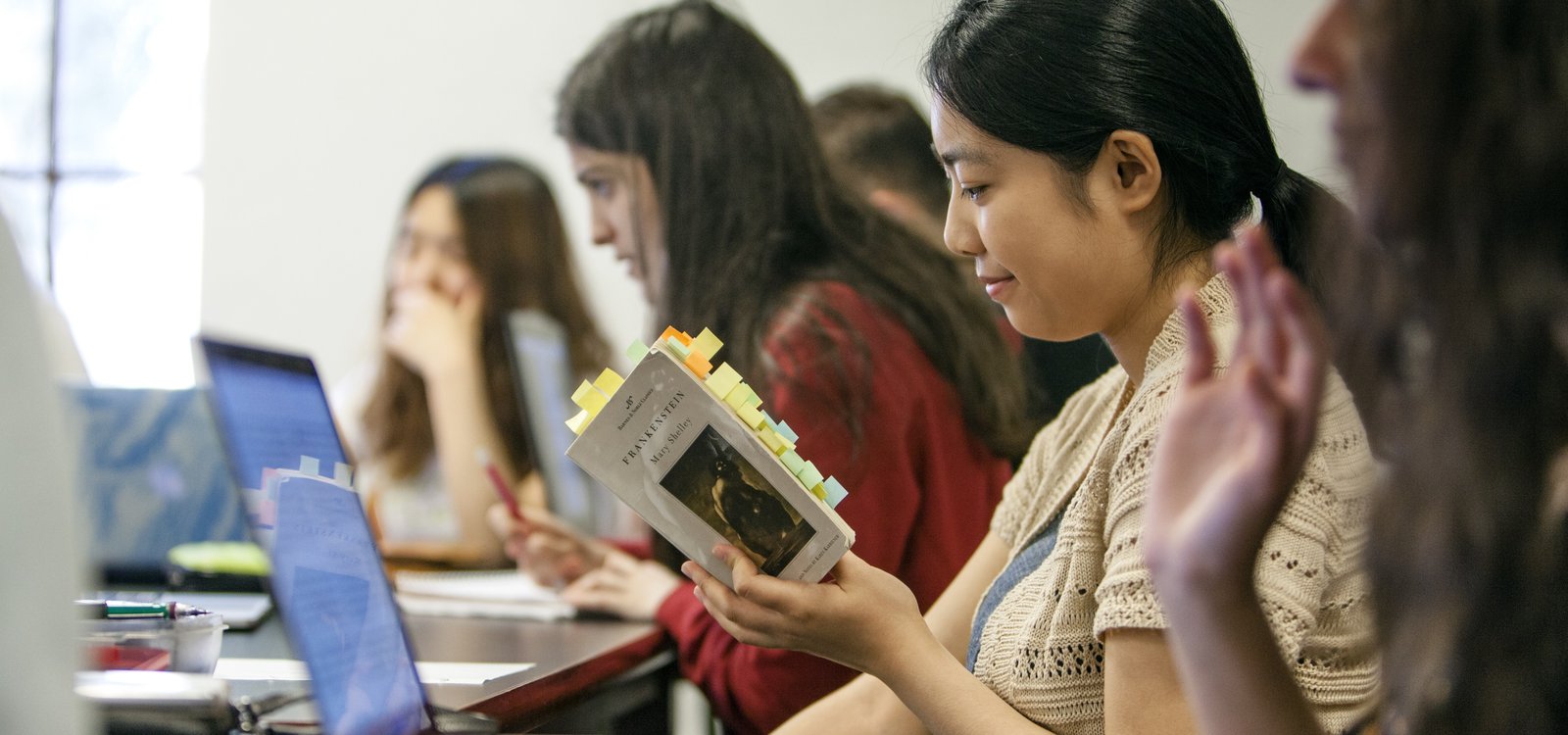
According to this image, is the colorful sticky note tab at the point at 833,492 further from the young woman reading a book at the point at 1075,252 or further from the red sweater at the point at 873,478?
the red sweater at the point at 873,478

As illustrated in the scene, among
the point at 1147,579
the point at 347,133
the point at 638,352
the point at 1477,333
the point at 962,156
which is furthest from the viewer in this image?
the point at 347,133

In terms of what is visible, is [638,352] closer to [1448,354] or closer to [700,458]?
[700,458]

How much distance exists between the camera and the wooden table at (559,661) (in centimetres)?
122

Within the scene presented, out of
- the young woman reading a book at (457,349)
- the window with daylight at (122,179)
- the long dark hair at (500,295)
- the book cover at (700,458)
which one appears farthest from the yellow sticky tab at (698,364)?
the window with daylight at (122,179)

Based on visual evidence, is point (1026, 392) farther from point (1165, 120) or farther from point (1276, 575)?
point (1276, 575)

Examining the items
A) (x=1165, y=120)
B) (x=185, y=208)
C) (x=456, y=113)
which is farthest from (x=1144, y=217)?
(x=185, y=208)

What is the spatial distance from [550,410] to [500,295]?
2.39 feet

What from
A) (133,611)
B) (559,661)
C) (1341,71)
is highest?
(1341,71)

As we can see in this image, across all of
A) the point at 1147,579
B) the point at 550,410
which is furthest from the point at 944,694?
the point at 550,410

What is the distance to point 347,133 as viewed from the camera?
11.7 feet

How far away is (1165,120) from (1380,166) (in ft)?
1.60

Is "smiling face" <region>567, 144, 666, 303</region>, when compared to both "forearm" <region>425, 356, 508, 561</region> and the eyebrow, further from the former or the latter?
"forearm" <region>425, 356, 508, 561</region>

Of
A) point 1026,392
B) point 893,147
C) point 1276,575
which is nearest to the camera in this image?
point 1276,575

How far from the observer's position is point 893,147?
2.60m
